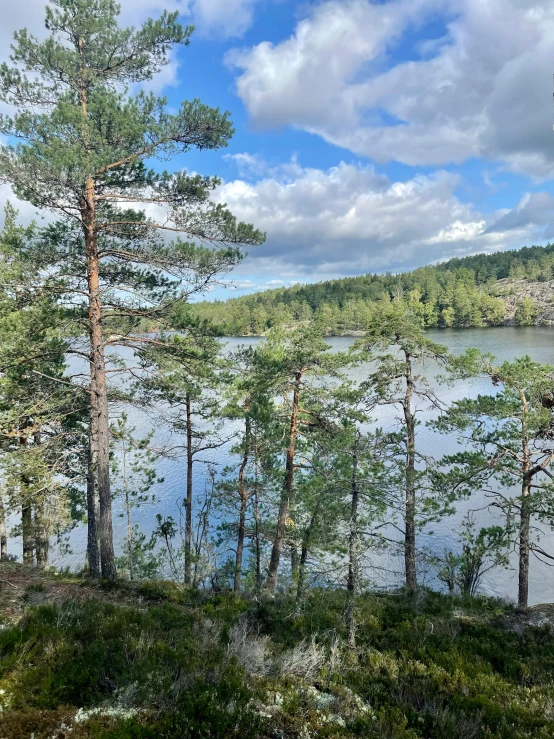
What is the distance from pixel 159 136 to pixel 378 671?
29.7 feet

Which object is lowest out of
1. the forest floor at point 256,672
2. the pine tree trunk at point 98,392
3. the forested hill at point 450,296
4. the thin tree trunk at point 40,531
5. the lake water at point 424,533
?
the lake water at point 424,533

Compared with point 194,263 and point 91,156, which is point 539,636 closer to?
point 194,263

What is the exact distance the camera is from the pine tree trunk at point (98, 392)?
7992 mm

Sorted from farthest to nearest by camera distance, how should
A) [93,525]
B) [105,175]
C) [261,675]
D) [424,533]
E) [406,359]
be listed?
[424,533]
[406,359]
[93,525]
[105,175]
[261,675]

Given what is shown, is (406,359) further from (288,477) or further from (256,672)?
(256,672)

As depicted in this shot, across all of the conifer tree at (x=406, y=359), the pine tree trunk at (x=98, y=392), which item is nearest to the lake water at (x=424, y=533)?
the conifer tree at (x=406, y=359)

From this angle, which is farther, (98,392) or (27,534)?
(27,534)

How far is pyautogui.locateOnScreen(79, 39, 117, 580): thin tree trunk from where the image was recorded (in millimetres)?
7957

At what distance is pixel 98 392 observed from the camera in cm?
840

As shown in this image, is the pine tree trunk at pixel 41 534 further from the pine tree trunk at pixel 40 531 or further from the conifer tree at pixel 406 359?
the conifer tree at pixel 406 359

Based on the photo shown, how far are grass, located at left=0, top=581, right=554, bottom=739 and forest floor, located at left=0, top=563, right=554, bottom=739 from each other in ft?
0.05

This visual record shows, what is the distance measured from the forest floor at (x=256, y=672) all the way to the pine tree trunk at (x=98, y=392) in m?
1.31

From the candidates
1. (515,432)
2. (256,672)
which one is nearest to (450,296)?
(515,432)

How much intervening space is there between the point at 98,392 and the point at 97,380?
248 millimetres
